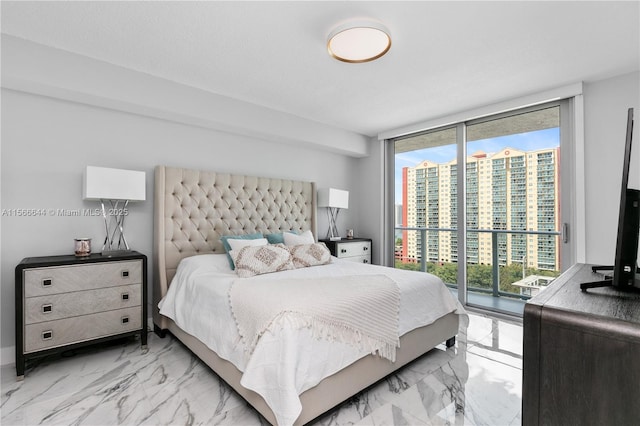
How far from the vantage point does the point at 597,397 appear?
781 millimetres

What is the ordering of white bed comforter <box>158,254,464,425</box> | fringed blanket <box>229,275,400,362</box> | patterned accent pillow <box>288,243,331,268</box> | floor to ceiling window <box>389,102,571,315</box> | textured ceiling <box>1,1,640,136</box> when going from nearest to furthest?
white bed comforter <box>158,254,464,425</box>, fringed blanket <box>229,275,400,362</box>, textured ceiling <box>1,1,640,136</box>, patterned accent pillow <box>288,243,331,268</box>, floor to ceiling window <box>389,102,571,315</box>

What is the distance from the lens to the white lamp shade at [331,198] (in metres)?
4.46

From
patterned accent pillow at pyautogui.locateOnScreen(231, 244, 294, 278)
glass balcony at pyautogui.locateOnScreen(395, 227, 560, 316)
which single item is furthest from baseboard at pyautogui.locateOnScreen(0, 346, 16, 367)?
glass balcony at pyautogui.locateOnScreen(395, 227, 560, 316)

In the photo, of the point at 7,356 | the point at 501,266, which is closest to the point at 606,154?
the point at 501,266

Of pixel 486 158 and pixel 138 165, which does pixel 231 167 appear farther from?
pixel 486 158

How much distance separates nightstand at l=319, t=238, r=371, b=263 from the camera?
441 cm

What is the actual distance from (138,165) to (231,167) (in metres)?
1.00

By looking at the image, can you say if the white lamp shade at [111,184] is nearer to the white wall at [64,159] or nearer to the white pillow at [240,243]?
the white wall at [64,159]

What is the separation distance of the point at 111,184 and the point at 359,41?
234cm

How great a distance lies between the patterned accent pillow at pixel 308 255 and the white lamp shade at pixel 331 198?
1.23 m

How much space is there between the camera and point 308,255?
10.5 ft

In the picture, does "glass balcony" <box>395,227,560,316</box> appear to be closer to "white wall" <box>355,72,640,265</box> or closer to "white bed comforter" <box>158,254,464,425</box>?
"white wall" <box>355,72,640,265</box>

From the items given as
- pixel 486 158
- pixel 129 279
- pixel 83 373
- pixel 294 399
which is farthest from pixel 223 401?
pixel 486 158

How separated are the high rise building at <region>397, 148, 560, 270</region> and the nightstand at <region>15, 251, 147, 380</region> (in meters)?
3.63
